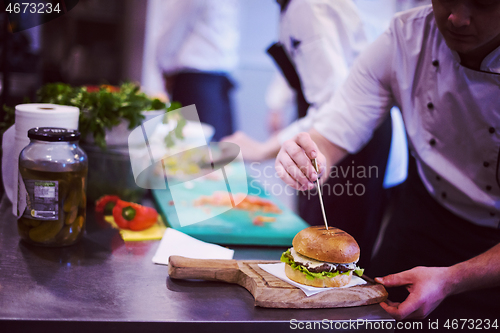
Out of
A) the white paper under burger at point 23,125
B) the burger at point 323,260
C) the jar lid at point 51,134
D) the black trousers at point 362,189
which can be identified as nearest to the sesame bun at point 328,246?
the burger at point 323,260

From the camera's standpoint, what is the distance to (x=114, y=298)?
0.91 meters

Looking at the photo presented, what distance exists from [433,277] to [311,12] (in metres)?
1.35

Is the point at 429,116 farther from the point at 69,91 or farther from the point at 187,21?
the point at 187,21

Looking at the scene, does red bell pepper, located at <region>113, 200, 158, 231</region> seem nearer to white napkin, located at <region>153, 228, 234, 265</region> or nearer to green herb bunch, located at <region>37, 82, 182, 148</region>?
white napkin, located at <region>153, 228, 234, 265</region>

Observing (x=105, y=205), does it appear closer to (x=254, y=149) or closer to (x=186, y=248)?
(x=186, y=248)

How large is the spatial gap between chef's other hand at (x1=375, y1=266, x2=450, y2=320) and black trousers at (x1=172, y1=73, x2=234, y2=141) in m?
2.29

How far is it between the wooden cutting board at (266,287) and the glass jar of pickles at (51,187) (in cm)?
31

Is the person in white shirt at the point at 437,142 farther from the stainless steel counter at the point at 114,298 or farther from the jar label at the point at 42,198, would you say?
the jar label at the point at 42,198

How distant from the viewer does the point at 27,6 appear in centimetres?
121

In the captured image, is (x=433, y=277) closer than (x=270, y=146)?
Yes

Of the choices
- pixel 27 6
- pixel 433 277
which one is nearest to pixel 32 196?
pixel 27 6

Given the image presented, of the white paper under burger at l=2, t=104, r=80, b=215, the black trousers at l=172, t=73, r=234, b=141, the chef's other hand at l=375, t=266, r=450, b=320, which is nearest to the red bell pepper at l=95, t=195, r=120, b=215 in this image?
the white paper under burger at l=2, t=104, r=80, b=215

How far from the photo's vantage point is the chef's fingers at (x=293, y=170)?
4.01 ft

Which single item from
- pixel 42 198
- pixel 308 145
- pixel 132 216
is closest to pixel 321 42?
pixel 308 145
